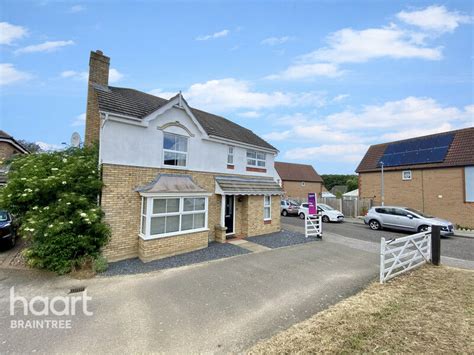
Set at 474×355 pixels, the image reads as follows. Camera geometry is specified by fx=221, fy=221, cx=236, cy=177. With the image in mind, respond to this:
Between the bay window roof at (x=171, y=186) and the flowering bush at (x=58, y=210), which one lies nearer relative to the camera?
the flowering bush at (x=58, y=210)

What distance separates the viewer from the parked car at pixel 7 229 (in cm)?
917

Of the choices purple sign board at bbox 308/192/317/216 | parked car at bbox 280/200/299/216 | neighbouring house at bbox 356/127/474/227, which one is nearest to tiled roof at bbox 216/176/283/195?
purple sign board at bbox 308/192/317/216

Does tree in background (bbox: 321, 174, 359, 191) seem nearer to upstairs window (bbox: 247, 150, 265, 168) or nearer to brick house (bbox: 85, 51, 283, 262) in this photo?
upstairs window (bbox: 247, 150, 265, 168)

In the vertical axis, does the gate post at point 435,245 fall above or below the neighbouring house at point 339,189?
below

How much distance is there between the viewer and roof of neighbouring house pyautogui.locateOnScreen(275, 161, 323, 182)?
39938 mm

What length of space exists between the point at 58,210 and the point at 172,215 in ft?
12.3

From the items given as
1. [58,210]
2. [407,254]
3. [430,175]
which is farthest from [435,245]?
[430,175]

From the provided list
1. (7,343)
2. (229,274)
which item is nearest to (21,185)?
(7,343)

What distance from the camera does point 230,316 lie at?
16.0ft

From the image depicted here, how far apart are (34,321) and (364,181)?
27973 millimetres

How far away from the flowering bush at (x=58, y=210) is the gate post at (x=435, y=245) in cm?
1195

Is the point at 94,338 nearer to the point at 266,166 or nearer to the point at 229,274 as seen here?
the point at 229,274

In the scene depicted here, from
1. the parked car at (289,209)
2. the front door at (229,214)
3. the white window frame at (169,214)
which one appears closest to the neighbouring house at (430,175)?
the parked car at (289,209)

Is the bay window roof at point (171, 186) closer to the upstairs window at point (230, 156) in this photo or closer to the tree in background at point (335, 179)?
the upstairs window at point (230, 156)
